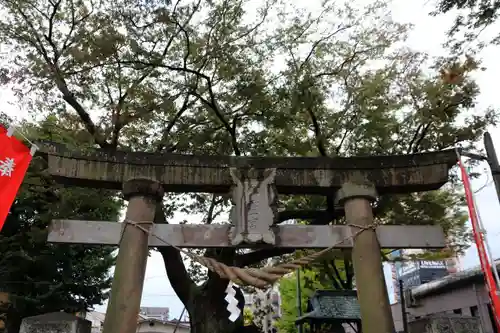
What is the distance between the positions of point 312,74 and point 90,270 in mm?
10092

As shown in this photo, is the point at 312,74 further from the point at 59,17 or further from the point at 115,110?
the point at 59,17

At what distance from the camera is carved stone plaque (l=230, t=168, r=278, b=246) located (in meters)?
6.63

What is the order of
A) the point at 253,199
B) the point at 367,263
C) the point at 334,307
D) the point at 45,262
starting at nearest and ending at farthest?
the point at 367,263
the point at 253,199
the point at 334,307
the point at 45,262

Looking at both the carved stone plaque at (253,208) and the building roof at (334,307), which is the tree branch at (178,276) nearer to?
the carved stone plaque at (253,208)

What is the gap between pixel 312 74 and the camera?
35.7ft

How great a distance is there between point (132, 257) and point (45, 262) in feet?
28.4

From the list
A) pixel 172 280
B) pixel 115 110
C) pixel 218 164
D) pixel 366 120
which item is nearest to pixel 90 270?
pixel 172 280

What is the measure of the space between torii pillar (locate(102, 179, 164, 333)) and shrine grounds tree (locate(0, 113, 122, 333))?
15.7 ft

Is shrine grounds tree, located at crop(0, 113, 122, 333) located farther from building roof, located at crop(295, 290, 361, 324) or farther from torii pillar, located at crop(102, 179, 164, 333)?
building roof, located at crop(295, 290, 361, 324)

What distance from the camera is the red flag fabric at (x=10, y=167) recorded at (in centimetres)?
604

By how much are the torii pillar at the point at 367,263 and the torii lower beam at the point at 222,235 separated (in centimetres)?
18

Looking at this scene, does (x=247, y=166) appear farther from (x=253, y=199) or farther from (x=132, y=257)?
(x=132, y=257)

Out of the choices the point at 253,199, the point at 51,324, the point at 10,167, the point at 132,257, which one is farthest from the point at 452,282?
the point at 10,167

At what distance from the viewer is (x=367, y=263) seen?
656cm
